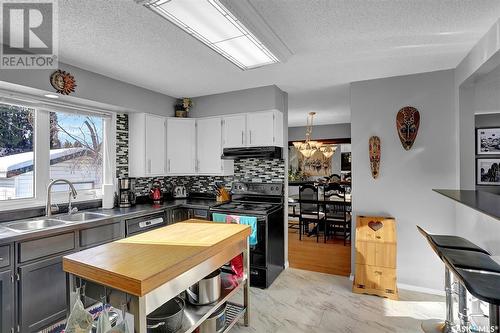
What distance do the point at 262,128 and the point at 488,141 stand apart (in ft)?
10.8

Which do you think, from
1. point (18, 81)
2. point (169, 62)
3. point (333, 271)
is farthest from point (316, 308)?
point (18, 81)

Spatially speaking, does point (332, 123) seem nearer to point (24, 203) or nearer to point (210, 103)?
point (210, 103)

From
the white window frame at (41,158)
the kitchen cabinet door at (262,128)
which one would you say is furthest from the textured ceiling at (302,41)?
the white window frame at (41,158)

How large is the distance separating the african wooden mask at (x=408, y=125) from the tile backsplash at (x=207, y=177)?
4.92 ft

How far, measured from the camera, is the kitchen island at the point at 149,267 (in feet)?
3.80

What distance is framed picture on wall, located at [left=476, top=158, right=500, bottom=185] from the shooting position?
3.44 m

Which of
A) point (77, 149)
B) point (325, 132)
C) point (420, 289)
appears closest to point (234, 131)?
point (77, 149)

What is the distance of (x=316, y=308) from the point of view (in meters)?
2.57

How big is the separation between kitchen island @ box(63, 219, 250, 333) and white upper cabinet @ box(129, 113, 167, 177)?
Answer: 1795 millimetres

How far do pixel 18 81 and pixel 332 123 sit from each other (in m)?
6.12

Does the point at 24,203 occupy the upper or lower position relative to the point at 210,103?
lower

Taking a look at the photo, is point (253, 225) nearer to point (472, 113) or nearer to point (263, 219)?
point (263, 219)

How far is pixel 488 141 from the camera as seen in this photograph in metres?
3.62

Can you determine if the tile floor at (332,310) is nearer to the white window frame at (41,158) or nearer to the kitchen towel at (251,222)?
the kitchen towel at (251,222)
